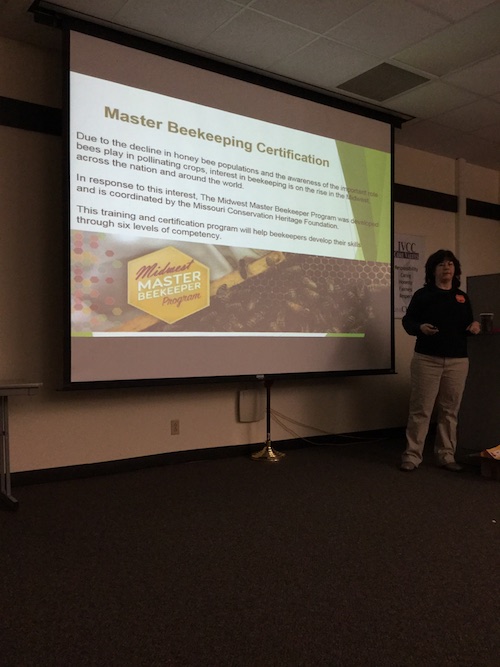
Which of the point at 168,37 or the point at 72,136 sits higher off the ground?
the point at 168,37

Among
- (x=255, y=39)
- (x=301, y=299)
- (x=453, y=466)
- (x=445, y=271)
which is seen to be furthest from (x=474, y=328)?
(x=255, y=39)

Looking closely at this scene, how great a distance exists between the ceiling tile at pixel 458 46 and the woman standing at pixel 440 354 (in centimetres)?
130

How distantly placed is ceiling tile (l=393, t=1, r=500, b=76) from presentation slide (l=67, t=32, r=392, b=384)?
716 mm

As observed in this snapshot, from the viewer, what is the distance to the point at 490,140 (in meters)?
5.27

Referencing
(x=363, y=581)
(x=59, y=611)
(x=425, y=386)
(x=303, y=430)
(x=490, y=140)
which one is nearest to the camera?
(x=59, y=611)

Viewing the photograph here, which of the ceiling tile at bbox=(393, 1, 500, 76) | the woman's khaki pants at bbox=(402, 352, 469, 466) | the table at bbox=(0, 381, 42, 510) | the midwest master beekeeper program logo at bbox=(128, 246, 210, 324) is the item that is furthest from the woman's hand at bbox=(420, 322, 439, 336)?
the table at bbox=(0, 381, 42, 510)

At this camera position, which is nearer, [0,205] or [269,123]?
[0,205]

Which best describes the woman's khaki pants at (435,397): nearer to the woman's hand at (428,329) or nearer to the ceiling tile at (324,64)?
the woman's hand at (428,329)

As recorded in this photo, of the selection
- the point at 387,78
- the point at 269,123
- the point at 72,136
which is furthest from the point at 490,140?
the point at 72,136

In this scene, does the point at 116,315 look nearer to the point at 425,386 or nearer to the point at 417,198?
the point at 425,386

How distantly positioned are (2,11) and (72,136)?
2.41 ft

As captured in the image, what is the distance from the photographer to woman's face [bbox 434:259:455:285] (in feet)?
12.3

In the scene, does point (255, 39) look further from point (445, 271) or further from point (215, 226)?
point (445, 271)

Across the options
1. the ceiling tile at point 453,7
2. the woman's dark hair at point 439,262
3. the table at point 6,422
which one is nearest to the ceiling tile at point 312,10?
the ceiling tile at point 453,7
